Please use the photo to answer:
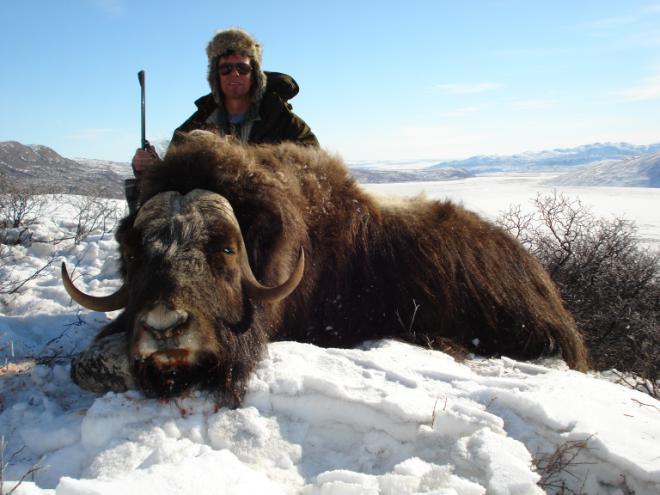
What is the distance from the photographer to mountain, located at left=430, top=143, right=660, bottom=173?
126125 mm

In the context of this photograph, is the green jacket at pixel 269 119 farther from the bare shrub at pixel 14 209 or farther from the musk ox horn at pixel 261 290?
the bare shrub at pixel 14 209

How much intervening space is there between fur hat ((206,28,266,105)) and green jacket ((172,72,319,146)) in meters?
0.09

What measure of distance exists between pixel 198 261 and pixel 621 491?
62.5 inches

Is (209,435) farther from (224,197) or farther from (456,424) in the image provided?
(224,197)

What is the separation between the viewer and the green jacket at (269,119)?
4207 mm

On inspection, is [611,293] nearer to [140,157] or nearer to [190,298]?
[190,298]

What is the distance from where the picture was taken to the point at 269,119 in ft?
14.0

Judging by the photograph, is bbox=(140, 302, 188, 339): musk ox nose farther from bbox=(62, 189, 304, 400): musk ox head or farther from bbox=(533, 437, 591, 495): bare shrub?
bbox=(533, 437, 591, 495): bare shrub

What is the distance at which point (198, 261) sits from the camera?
1.99 meters

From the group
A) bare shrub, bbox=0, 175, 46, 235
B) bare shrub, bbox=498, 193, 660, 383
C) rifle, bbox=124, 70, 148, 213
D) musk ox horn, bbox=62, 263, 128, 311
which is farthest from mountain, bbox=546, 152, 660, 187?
musk ox horn, bbox=62, 263, 128, 311

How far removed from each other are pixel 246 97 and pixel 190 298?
293 centimetres

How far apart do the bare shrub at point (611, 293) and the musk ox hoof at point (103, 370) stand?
9.66ft

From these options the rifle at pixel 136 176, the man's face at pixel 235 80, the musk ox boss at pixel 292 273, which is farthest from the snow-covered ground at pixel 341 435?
the man's face at pixel 235 80

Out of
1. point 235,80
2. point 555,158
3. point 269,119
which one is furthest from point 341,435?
point 555,158
